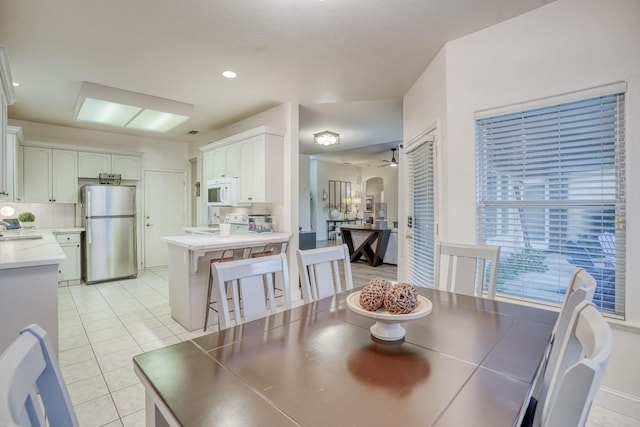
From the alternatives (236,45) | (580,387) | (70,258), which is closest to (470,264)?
(580,387)

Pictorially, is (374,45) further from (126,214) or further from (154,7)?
(126,214)

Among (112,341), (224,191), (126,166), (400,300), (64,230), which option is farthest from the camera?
(126,166)

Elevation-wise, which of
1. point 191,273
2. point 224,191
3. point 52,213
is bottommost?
point 191,273

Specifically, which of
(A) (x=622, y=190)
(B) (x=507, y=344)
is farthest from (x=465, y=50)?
(B) (x=507, y=344)

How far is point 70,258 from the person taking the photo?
16.6ft

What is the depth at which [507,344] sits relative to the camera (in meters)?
1.21

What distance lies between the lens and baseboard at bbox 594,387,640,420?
75.7 inches

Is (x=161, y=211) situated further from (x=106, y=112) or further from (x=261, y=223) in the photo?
(x=261, y=223)

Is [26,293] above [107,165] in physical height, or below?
below

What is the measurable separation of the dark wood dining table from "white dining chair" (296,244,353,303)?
15.6 inches

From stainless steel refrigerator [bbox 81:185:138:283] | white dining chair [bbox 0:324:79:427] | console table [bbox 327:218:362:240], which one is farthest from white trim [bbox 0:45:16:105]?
console table [bbox 327:218:362:240]

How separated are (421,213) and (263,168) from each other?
2.09 m

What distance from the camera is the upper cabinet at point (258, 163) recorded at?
420 cm

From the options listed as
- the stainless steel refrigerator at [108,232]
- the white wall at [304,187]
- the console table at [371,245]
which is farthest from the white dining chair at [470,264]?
the white wall at [304,187]
